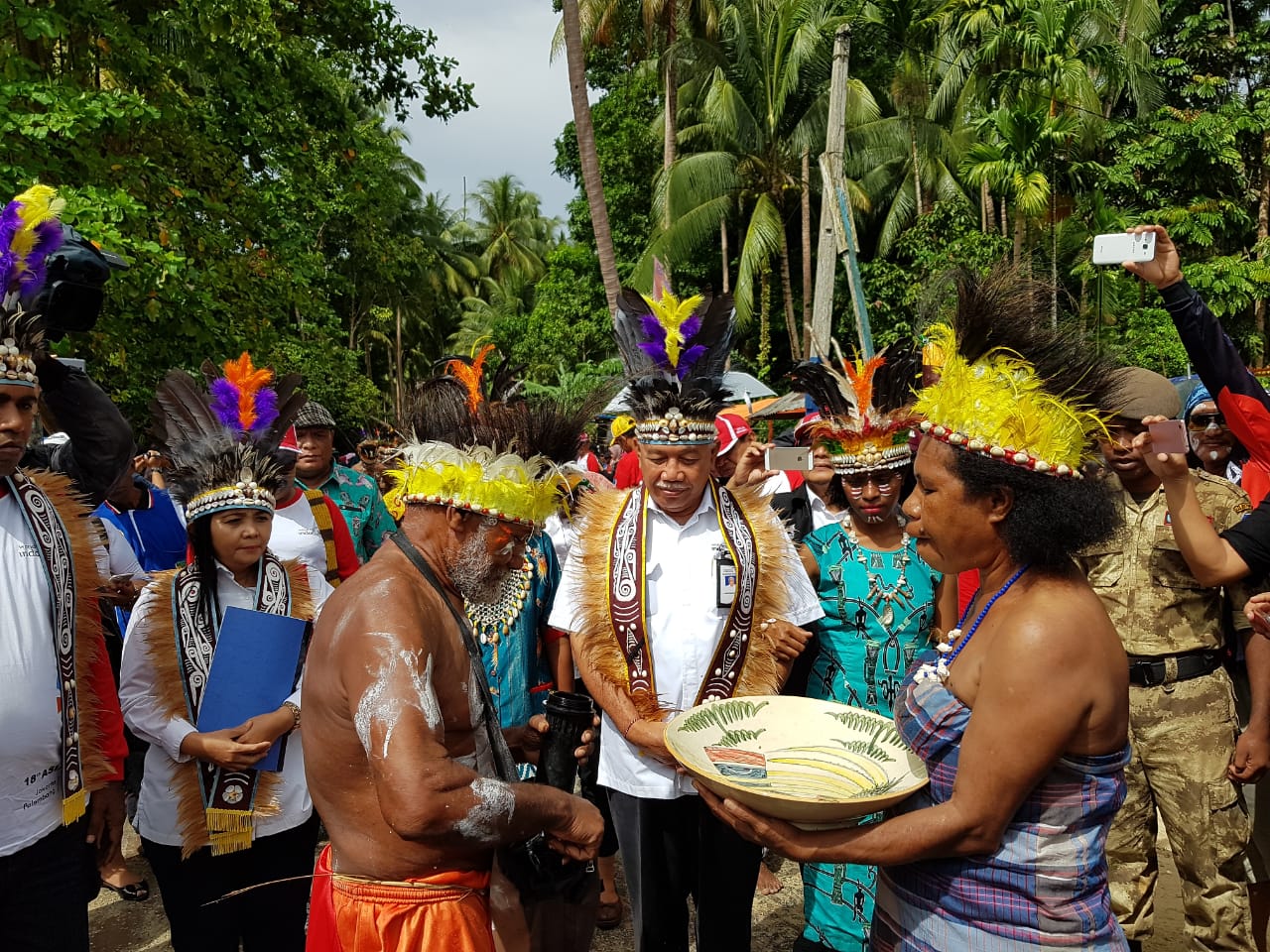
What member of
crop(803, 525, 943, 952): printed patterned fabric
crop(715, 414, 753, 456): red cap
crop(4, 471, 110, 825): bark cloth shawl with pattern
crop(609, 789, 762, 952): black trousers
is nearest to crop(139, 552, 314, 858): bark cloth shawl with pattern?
crop(4, 471, 110, 825): bark cloth shawl with pattern

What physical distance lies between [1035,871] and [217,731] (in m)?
2.56

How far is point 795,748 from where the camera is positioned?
2.66m

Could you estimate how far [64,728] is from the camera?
8.72 feet

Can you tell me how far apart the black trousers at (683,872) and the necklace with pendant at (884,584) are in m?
0.97

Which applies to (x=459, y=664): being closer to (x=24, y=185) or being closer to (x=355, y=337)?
(x=24, y=185)

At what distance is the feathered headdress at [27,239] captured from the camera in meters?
2.70

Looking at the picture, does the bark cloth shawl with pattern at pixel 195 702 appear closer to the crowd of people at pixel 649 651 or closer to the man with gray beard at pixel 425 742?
the crowd of people at pixel 649 651

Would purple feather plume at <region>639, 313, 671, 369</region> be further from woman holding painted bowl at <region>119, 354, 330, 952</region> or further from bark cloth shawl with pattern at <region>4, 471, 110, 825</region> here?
bark cloth shawl with pattern at <region>4, 471, 110, 825</region>

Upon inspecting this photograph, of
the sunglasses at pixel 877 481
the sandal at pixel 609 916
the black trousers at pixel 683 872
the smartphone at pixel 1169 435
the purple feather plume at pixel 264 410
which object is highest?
the purple feather plume at pixel 264 410

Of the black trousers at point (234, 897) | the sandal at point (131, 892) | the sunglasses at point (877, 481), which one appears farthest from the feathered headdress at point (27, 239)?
the sandal at point (131, 892)

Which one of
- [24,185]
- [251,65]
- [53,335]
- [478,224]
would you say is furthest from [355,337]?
[53,335]

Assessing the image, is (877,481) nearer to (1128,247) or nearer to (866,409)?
(866,409)

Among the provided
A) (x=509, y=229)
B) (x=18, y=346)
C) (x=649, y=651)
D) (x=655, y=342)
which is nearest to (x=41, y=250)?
(x=18, y=346)

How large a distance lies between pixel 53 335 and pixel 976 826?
3.12m
